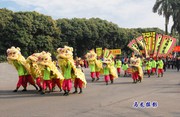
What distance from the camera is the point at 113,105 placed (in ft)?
21.8

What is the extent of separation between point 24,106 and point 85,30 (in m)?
30.8

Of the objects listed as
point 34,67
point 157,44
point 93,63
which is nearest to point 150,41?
point 157,44

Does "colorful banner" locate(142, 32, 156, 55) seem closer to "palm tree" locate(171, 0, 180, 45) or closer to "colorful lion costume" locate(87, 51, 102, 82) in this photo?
"colorful lion costume" locate(87, 51, 102, 82)

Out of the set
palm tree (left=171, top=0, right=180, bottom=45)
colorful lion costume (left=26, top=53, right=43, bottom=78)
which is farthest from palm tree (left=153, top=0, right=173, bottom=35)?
colorful lion costume (left=26, top=53, right=43, bottom=78)

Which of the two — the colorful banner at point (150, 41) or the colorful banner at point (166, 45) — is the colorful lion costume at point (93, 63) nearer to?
the colorful banner at point (150, 41)

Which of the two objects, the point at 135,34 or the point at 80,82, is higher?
the point at 135,34

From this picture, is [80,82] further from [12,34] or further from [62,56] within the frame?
[12,34]

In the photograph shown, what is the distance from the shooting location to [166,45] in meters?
18.6

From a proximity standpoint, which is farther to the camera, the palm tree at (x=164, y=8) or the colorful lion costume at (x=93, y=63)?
the palm tree at (x=164, y=8)

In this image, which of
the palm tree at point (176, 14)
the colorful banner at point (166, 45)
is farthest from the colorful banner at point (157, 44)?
the palm tree at point (176, 14)

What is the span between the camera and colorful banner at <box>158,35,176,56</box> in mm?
18531

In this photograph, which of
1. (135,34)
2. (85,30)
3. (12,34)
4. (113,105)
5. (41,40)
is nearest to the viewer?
(113,105)

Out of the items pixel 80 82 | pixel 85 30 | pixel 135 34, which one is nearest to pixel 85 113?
pixel 80 82

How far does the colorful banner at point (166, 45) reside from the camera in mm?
18531
